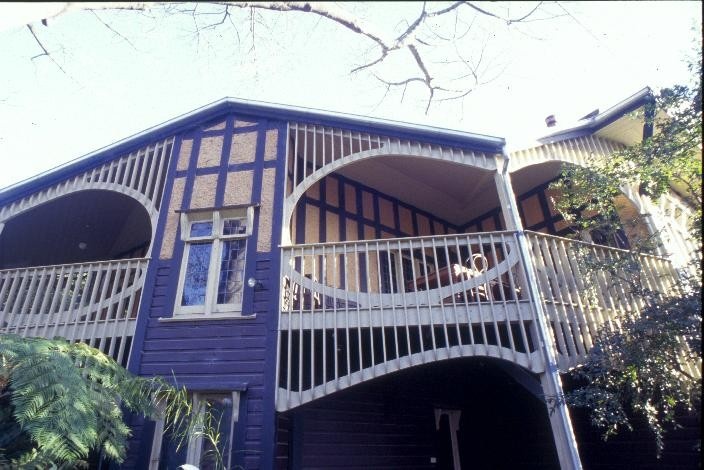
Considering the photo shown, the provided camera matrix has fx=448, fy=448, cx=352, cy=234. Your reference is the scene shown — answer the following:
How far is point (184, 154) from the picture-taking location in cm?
763

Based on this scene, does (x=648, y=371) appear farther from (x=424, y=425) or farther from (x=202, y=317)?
(x=202, y=317)

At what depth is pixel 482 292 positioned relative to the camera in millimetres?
6398

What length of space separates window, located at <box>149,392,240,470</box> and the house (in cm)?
3

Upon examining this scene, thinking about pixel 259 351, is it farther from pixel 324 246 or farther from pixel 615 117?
pixel 615 117

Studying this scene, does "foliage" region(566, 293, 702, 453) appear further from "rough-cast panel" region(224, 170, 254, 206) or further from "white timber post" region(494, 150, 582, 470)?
"rough-cast panel" region(224, 170, 254, 206)

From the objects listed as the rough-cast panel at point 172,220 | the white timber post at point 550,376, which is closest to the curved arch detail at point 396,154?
the white timber post at point 550,376

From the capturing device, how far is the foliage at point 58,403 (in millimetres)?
3869

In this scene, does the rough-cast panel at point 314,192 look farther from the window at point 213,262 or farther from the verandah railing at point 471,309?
the verandah railing at point 471,309

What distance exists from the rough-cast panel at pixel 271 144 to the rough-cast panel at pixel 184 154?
4.55 ft

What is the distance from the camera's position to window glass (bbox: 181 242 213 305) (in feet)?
21.5

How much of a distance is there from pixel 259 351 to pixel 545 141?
5.22 m

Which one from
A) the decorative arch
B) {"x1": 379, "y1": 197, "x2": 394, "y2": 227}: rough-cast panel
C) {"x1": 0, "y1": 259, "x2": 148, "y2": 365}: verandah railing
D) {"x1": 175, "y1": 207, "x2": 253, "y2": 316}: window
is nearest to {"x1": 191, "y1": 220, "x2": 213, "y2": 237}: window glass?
{"x1": 175, "y1": 207, "x2": 253, "y2": 316}: window

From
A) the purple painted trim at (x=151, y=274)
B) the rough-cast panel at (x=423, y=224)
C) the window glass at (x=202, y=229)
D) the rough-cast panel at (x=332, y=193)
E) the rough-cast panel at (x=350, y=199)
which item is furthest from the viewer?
the rough-cast panel at (x=423, y=224)

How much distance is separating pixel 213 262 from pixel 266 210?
110 centimetres
